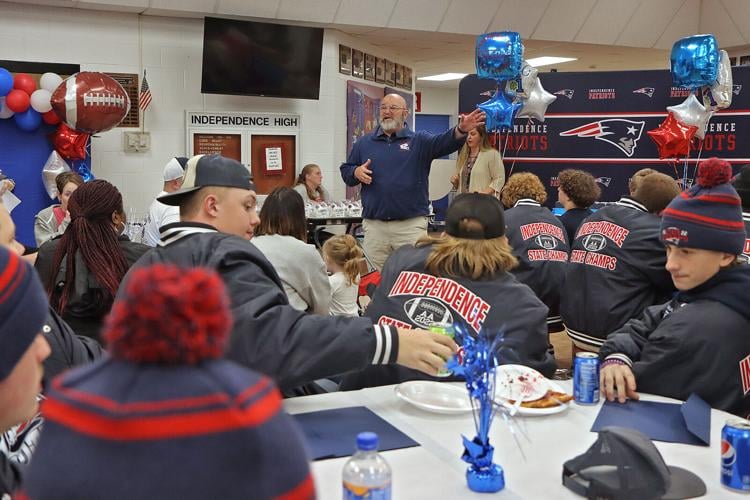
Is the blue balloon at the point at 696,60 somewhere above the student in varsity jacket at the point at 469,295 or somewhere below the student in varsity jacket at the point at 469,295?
above

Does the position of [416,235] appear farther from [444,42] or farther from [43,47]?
[444,42]

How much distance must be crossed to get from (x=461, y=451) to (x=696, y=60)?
17.7 ft

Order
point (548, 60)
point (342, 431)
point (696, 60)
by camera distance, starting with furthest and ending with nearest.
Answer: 1. point (548, 60)
2. point (696, 60)
3. point (342, 431)

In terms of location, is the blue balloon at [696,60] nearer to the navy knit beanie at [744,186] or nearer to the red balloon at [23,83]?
the navy knit beanie at [744,186]

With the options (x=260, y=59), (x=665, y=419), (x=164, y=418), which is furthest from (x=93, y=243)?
(x=260, y=59)

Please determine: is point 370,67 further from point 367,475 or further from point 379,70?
point 367,475

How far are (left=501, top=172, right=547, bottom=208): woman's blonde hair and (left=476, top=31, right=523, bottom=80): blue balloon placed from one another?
1.42m

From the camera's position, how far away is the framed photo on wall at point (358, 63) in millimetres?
9531

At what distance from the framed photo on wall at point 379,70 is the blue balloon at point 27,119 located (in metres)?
4.58

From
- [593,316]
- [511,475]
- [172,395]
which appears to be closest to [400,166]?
[593,316]

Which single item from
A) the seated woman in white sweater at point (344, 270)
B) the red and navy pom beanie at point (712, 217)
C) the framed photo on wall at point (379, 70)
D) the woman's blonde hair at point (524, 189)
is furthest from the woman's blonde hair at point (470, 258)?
the framed photo on wall at point (379, 70)

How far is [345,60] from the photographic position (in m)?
9.31

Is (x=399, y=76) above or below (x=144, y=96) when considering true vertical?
above

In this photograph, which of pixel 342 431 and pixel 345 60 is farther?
pixel 345 60
